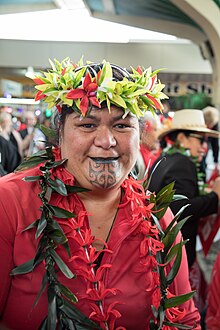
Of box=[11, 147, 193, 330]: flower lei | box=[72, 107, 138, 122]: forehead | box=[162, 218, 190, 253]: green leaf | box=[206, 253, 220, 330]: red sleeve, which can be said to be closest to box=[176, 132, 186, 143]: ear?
box=[206, 253, 220, 330]: red sleeve

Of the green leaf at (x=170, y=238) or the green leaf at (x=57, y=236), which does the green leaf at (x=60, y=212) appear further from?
the green leaf at (x=170, y=238)

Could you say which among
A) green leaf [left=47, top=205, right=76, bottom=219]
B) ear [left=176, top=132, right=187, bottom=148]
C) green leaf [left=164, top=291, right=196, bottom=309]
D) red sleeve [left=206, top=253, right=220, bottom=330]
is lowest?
red sleeve [left=206, top=253, right=220, bottom=330]

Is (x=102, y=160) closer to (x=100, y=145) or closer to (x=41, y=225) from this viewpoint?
(x=100, y=145)

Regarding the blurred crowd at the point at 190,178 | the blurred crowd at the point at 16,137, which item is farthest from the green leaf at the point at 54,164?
the blurred crowd at the point at 16,137

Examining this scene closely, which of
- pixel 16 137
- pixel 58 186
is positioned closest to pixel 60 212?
pixel 58 186

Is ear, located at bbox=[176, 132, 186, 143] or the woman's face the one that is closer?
the woman's face

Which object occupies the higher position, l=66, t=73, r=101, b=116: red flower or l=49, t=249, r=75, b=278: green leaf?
l=66, t=73, r=101, b=116: red flower

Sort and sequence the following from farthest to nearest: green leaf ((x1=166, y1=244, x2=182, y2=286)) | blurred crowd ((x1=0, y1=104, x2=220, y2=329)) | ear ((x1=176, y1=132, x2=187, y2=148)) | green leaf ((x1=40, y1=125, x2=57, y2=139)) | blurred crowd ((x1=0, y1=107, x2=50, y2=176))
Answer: blurred crowd ((x1=0, y1=107, x2=50, y2=176))
ear ((x1=176, y1=132, x2=187, y2=148))
blurred crowd ((x1=0, y1=104, x2=220, y2=329))
green leaf ((x1=40, y1=125, x2=57, y2=139))
green leaf ((x1=166, y1=244, x2=182, y2=286))

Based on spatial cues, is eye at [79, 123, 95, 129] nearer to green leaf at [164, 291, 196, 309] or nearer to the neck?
the neck

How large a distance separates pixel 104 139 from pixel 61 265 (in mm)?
409

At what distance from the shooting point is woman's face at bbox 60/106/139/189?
154cm

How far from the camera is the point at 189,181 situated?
3221mm

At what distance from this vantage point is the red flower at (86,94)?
4.99ft

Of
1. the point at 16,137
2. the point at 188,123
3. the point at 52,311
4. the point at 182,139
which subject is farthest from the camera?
the point at 16,137
